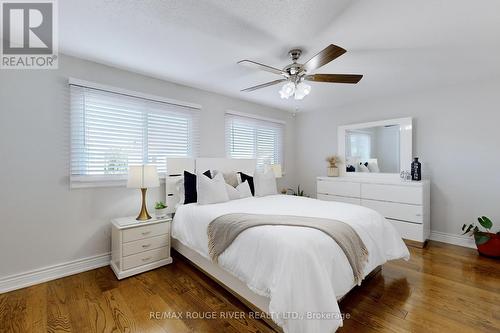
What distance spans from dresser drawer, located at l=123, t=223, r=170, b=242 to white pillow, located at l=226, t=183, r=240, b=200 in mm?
825

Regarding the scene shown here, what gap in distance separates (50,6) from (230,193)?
7.75 ft

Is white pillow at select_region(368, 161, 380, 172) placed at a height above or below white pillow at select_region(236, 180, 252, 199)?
above

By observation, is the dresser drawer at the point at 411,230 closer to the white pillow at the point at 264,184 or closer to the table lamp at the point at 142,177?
the white pillow at the point at 264,184

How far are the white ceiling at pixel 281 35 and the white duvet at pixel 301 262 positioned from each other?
5.29 ft

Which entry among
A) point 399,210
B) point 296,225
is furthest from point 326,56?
point 399,210

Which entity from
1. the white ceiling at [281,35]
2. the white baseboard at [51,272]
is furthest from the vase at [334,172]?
the white baseboard at [51,272]

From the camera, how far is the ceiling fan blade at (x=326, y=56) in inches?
66.5

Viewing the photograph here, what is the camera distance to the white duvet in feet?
4.46

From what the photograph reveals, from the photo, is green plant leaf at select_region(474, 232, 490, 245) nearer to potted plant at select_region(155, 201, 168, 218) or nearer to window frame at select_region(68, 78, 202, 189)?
potted plant at select_region(155, 201, 168, 218)

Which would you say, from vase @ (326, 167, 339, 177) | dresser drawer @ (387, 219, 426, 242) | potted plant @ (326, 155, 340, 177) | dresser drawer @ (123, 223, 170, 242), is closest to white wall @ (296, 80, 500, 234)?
dresser drawer @ (387, 219, 426, 242)

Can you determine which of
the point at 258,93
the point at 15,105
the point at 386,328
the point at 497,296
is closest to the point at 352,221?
the point at 386,328

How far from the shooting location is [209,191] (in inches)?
106

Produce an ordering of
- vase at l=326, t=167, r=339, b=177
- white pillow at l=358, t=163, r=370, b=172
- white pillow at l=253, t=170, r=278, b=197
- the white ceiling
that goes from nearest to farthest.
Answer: the white ceiling
white pillow at l=253, t=170, r=278, b=197
white pillow at l=358, t=163, r=370, b=172
vase at l=326, t=167, r=339, b=177

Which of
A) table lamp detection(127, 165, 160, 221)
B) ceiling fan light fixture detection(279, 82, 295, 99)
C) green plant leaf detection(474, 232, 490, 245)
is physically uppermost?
ceiling fan light fixture detection(279, 82, 295, 99)
